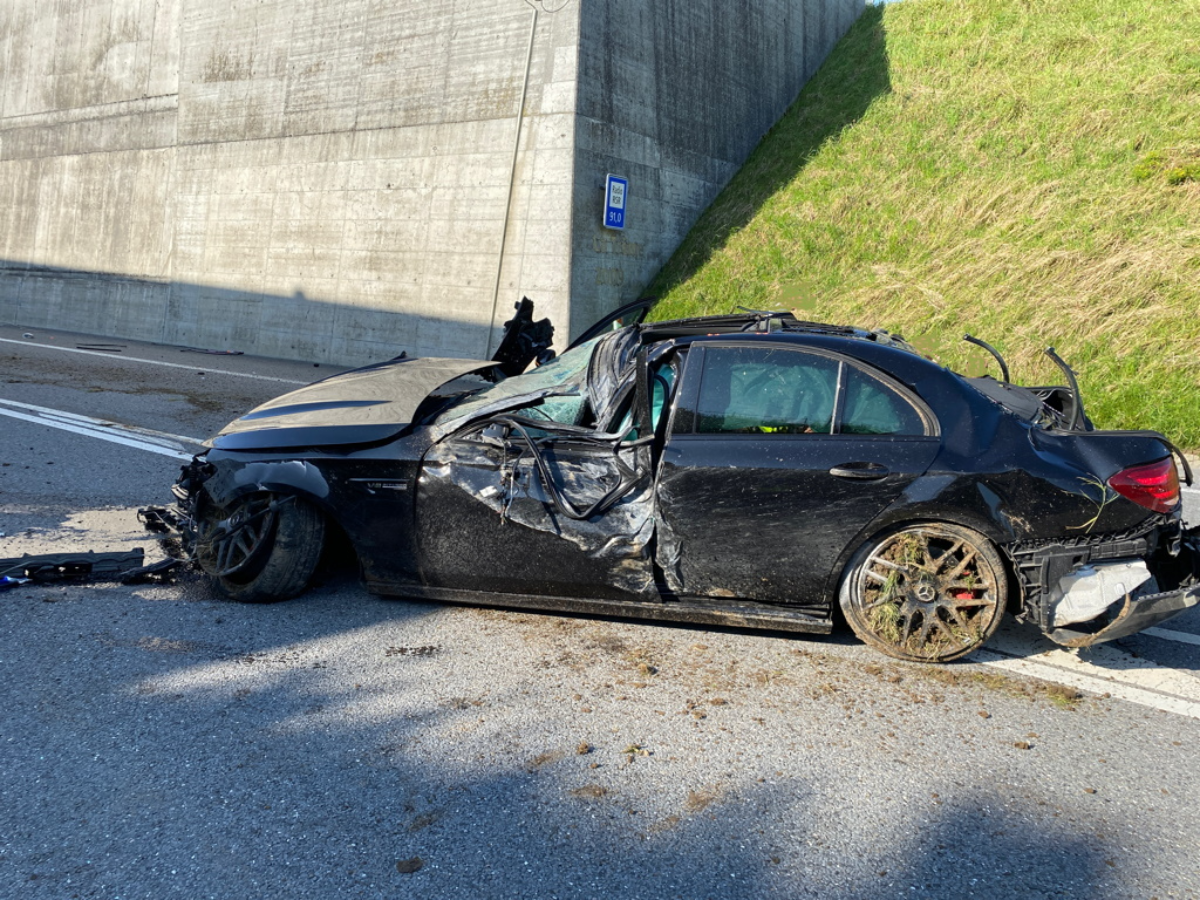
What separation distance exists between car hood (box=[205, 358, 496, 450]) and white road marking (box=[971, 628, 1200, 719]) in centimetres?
308

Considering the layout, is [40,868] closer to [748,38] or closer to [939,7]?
[748,38]

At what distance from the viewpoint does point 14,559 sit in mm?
4656

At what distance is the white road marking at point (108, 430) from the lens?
7809 mm

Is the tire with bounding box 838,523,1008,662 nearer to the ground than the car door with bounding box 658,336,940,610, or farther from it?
nearer to the ground

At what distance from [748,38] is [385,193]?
8.94 m

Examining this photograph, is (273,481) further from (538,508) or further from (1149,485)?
(1149,485)

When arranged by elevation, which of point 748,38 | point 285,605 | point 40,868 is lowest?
point 40,868

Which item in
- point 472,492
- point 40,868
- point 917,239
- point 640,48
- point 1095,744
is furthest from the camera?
point 640,48

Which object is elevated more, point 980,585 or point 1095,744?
point 980,585

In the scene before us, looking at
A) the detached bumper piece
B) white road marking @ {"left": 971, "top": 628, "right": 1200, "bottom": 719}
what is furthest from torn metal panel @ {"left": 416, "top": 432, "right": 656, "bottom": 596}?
the detached bumper piece

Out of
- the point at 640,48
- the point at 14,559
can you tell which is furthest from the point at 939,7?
the point at 14,559

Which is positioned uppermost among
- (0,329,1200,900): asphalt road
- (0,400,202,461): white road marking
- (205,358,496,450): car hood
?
(205,358,496,450): car hood

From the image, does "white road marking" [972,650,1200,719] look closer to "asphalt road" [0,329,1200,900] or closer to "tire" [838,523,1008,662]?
"asphalt road" [0,329,1200,900]

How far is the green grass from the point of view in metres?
11.4
